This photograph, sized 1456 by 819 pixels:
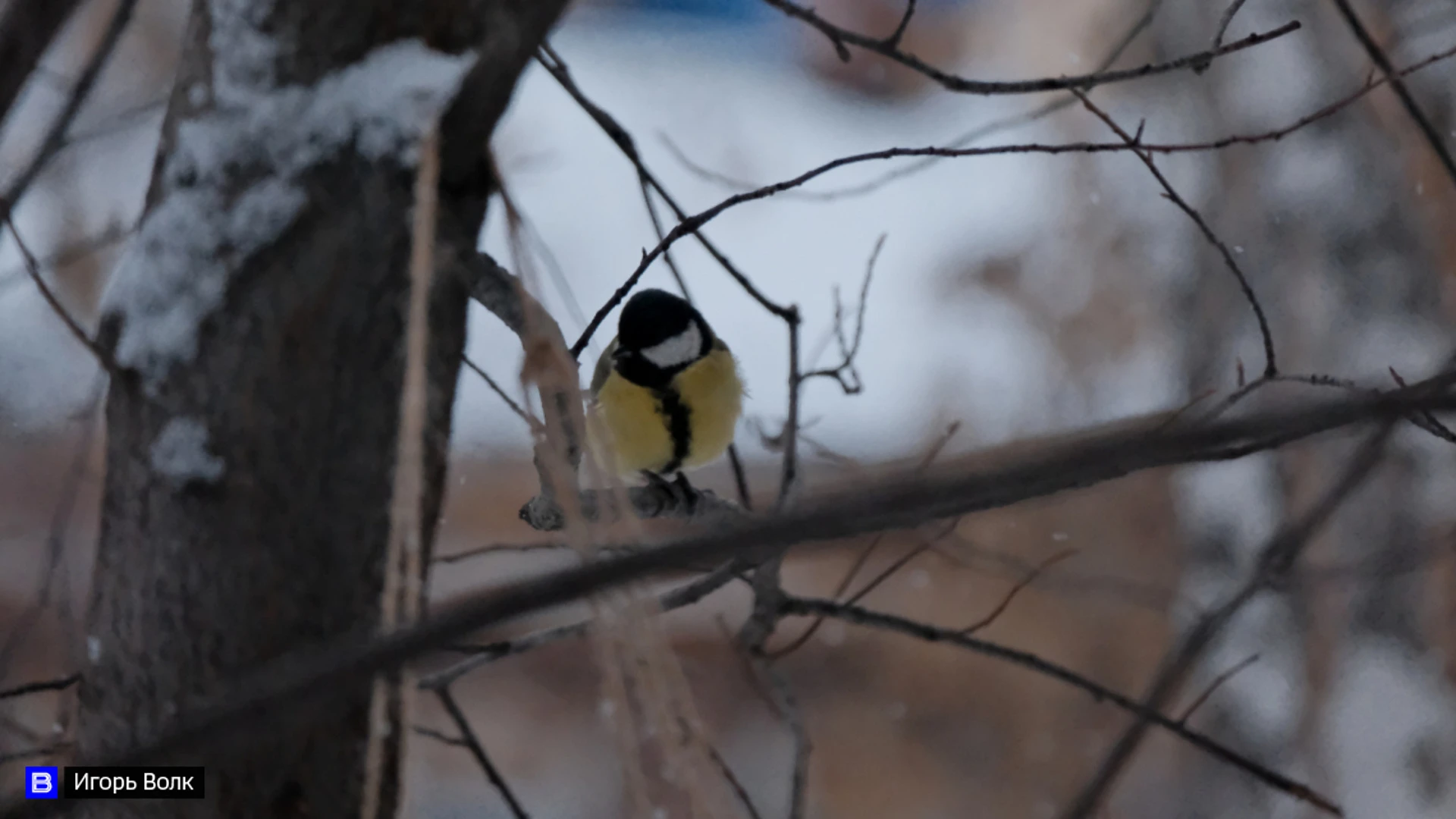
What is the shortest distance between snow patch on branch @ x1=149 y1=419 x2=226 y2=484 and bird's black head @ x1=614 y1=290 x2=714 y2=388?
2.08 feet

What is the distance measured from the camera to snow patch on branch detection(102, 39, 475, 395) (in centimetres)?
39

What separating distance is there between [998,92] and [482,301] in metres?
0.30

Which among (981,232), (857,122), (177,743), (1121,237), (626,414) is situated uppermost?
(857,122)

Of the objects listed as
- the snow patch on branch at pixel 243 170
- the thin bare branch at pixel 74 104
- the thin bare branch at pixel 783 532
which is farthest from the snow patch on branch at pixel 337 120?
the thin bare branch at pixel 783 532

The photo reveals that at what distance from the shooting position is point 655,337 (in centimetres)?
103

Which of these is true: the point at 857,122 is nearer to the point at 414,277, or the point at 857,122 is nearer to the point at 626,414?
the point at 626,414

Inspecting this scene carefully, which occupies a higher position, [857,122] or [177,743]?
[857,122]

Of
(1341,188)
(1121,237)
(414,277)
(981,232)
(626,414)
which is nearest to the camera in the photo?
(414,277)

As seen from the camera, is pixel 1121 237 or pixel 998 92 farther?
pixel 1121 237

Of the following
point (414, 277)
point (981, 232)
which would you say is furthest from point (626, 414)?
point (981, 232)

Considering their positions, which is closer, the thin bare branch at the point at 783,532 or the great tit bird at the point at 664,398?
the thin bare branch at the point at 783,532

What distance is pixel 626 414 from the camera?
1050 millimetres

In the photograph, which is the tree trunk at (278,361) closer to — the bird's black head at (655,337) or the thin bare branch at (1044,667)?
the thin bare branch at (1044,667)

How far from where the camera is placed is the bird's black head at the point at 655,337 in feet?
3.36
